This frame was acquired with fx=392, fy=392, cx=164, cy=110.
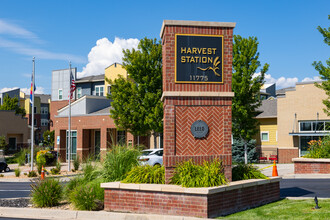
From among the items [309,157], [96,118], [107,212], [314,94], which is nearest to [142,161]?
[107,212]

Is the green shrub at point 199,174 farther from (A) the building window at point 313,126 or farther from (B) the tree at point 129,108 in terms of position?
(A) the building window at point 313,126

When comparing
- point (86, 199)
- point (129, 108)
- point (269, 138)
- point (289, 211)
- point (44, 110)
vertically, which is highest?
point (44, 110)

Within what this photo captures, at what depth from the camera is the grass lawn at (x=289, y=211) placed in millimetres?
10406

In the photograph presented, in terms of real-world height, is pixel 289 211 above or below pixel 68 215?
above

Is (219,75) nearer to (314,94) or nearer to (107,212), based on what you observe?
(107,212)

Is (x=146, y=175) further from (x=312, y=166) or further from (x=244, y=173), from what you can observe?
(x=312, y=166)

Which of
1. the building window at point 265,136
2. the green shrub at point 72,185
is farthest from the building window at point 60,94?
the green shrub at point 72,185

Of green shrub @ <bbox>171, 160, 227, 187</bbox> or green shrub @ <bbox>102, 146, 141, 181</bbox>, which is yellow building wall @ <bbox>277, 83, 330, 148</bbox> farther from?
green shrub @ <bbox>171, 160, 227, 187</bbox>

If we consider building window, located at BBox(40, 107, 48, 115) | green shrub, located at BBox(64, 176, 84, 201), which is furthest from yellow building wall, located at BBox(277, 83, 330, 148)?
building window, located at BBox(40, 107, 48, 115)

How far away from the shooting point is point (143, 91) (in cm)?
3394

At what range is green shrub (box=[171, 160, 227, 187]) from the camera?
11289mm

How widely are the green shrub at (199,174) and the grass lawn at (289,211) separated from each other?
1.11 m

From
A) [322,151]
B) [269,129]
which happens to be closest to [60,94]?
[269,129]

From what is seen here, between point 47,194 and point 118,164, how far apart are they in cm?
250
